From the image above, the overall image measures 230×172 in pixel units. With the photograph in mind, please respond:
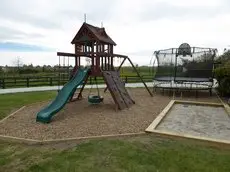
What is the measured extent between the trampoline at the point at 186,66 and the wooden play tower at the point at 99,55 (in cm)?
384

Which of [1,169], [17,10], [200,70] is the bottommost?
[1,169]

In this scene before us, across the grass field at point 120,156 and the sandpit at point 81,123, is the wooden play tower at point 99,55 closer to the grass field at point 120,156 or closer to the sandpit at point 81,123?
the sandpit at point 81,123

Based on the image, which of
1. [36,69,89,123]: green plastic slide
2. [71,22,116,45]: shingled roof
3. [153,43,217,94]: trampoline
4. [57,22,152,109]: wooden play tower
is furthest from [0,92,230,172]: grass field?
[153,43,217,94]: trampoline

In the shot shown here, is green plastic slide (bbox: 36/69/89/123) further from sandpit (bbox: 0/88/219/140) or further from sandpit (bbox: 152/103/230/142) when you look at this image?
sandpit (bbox: 152/103/230/142)

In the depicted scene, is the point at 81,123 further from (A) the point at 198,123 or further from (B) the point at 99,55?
(A) the point at 198,123

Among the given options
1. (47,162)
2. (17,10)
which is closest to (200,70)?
(17,10)

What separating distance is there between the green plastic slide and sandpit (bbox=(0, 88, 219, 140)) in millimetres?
192

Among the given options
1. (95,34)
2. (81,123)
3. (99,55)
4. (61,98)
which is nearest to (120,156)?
(81,123)

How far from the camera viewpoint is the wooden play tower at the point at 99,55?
707 centimetres

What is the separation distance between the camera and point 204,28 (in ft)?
44.7

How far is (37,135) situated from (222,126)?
407 cm

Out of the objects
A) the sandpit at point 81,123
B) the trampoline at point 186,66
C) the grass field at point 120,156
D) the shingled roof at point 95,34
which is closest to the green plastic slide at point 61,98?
the sandpit at point 81,123

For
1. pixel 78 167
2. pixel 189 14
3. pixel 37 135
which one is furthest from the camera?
pixel 189 14

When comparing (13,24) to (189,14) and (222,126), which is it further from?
(222,126)
